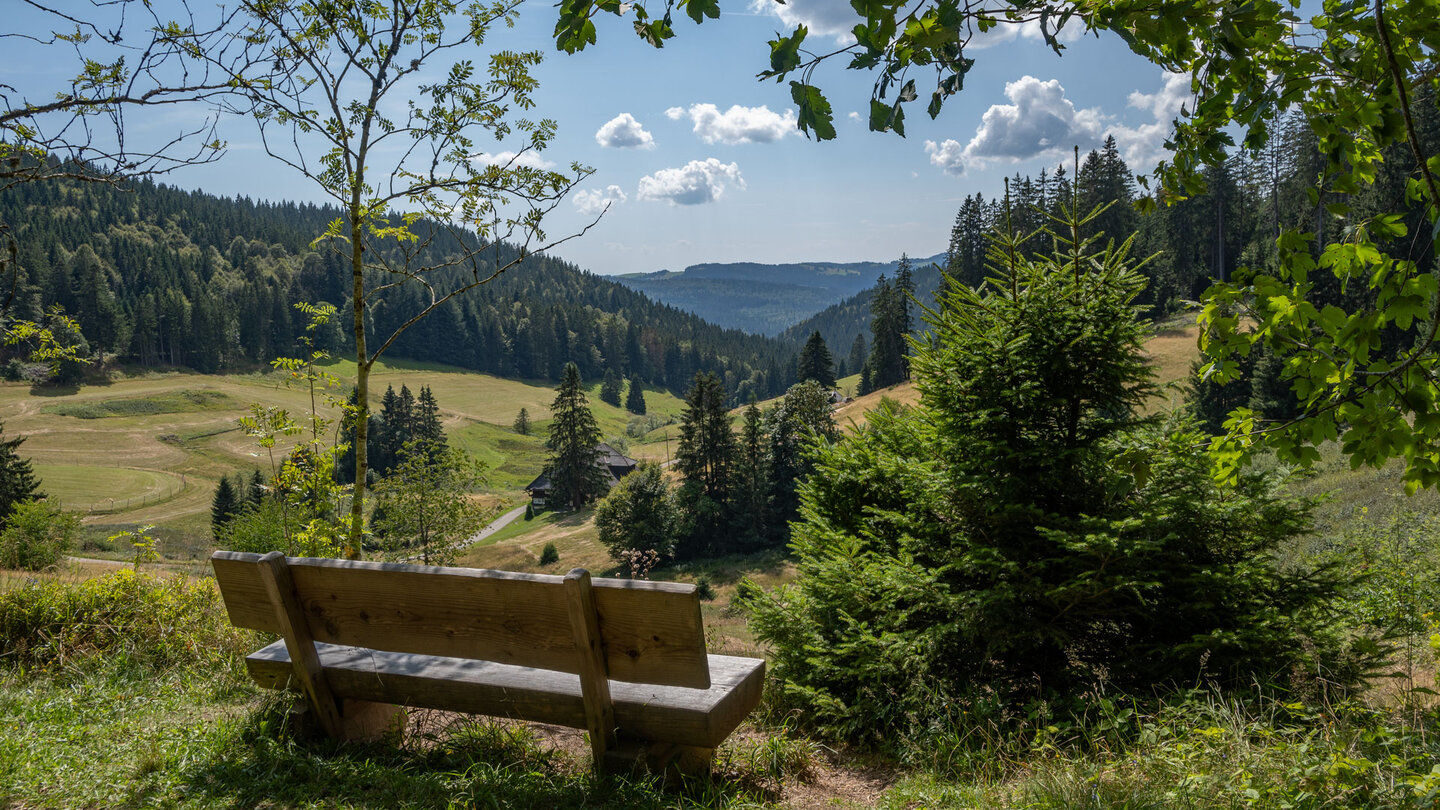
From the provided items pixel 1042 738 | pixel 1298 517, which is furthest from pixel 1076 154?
pixel 1042 738

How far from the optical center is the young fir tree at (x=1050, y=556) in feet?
14.7

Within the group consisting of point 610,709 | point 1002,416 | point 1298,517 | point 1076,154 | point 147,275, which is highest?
point 147,275

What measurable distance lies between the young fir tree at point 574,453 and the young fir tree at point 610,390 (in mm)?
68918

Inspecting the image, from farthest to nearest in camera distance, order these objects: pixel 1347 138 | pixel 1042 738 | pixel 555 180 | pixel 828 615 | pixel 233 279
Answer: pixel 233 279 → pixel 555 180 → pixel 828 615 → pixel 1042 738 → pixel 1347 138

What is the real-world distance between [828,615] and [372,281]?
160266 millimetres

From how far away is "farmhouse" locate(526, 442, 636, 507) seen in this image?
65.1 meters

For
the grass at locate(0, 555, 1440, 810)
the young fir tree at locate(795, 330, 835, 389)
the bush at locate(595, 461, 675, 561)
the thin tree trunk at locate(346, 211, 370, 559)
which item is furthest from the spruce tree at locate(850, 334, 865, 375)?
the grass at locate(0, 555, 1440, 810)

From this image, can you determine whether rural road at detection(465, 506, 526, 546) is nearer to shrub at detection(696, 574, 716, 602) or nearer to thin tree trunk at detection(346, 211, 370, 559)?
shrub at detection(696, 574, 716, 602)

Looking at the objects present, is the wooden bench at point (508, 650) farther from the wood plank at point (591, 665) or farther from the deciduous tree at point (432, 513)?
the deciduous tree at point (432, 513)

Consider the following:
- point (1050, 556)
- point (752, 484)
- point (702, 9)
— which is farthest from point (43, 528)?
point (752, 484)

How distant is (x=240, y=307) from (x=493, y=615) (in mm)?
130346

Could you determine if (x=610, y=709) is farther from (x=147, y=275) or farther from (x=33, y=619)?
(x=147, y=275)

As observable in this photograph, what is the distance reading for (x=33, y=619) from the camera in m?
4.86

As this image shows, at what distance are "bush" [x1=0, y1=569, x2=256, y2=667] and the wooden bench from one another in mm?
1834
